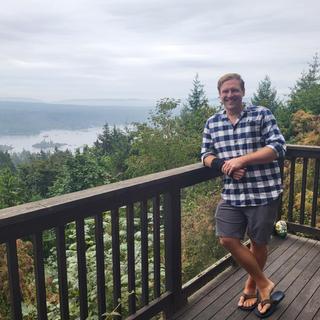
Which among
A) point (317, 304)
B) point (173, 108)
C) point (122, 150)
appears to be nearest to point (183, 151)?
point (173, 108)

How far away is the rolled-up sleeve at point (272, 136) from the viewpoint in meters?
2.04

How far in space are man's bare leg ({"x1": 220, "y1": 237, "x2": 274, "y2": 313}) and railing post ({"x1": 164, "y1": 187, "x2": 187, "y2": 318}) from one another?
30cm

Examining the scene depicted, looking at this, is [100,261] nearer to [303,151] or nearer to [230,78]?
[230,78]

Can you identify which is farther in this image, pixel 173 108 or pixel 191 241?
pixel 173 108

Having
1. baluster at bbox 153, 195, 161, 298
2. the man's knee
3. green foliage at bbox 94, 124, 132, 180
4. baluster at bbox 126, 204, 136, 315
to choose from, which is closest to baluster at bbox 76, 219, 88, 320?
baluster at bbox 126, 204, 136, 315

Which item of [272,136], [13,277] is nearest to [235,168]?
[272,136]

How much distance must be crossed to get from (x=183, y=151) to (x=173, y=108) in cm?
349

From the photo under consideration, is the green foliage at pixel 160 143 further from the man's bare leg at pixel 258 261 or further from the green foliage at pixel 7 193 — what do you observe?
the man's bare leg at pixel 258 261

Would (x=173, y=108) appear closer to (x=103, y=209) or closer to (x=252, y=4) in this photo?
(x=252, y=4)

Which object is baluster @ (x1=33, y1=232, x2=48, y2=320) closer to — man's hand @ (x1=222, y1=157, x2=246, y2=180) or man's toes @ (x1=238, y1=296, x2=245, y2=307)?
man's hand @ (x1=222, y1=157, x2=246, y2=180)

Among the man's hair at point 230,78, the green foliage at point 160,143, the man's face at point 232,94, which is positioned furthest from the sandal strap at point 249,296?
the green foliage at point 160,143

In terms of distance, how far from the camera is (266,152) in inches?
78.8

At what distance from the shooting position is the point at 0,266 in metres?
3.70

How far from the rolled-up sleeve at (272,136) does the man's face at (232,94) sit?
179mm
